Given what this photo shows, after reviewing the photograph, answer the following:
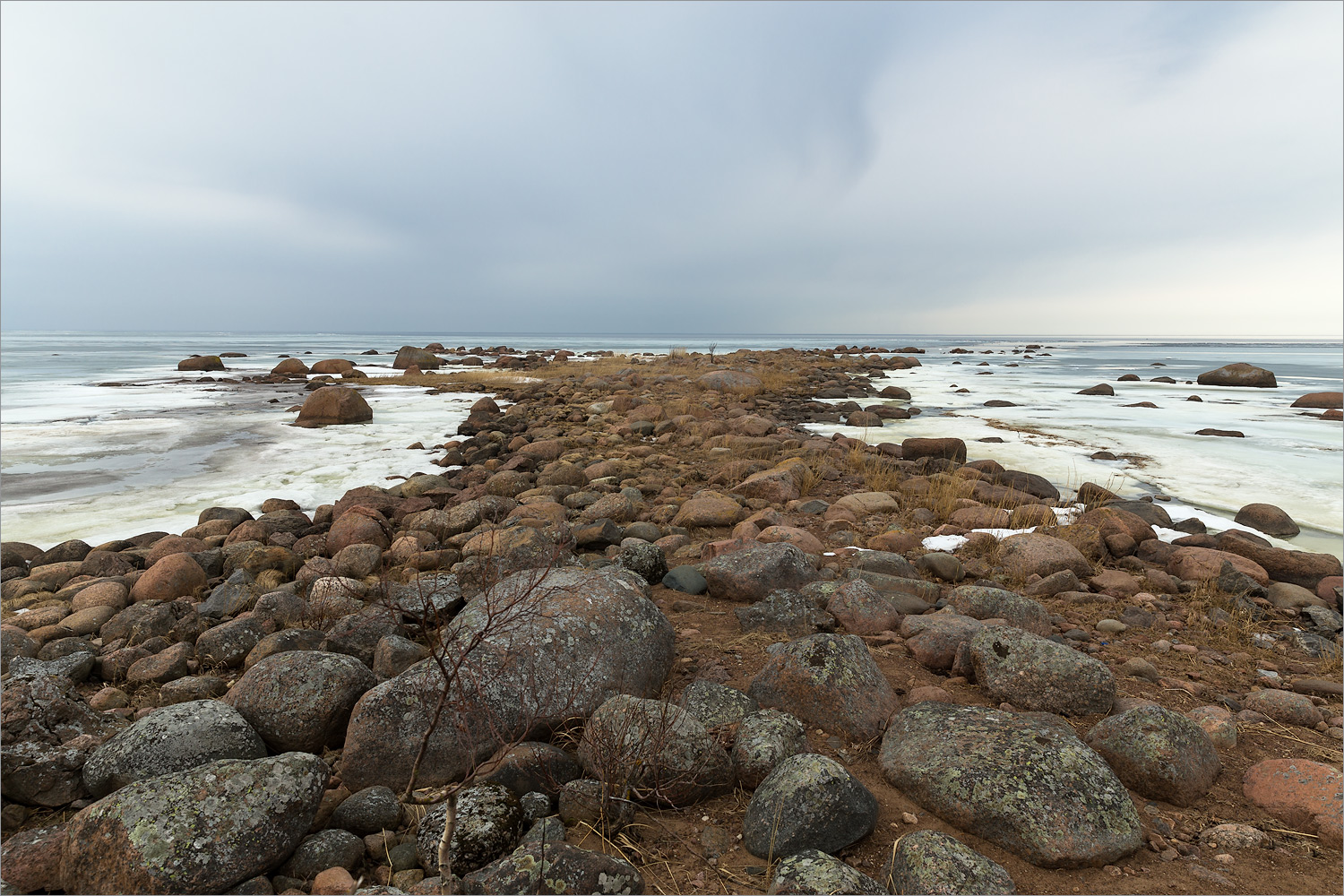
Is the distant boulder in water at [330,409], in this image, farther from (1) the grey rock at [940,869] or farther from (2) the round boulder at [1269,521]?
(2) the round boulder at [1269,521]

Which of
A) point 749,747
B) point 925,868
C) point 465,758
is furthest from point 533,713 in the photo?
point 925,868

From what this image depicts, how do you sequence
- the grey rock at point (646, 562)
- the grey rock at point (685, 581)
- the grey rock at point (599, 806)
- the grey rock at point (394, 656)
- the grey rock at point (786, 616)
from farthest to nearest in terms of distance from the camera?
the grey rock at point (646, 562)
the grey rock at point (685, 581)
the grey rock at point (786, 616)
the grey rock at point (394, 656)
the grey rock at point (599, 806)

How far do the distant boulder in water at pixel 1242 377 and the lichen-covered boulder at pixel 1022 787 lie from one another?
3819 cm

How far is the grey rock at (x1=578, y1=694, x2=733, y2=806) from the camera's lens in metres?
2.73

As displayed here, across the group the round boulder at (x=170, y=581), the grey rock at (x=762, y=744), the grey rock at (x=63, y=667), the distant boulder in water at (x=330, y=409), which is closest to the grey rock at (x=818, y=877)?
the grey rock at (x=762, y=744)

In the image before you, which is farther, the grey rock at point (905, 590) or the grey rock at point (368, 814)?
the grey rock at point (905, 590)

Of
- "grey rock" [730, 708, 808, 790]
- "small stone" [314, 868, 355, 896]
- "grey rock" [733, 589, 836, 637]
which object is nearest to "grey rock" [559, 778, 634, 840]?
"grey rock" [730, 708, 808, 790]

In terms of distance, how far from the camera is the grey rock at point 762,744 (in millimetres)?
2879

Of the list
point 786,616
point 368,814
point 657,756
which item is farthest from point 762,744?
point 368,814

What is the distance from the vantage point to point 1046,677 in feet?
11.6

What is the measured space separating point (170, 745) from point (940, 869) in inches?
133

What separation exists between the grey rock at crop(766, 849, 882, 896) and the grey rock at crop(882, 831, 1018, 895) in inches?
4.1

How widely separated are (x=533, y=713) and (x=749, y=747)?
1092 mm

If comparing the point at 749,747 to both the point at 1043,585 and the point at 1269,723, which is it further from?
the point at 1043,585
